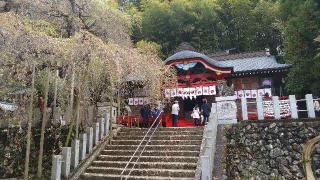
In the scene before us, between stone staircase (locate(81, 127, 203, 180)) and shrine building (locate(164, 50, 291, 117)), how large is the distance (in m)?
5.57

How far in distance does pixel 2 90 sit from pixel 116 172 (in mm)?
4830

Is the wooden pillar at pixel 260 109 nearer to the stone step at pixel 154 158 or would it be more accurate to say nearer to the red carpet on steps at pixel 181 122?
the stone step at pixel 154 158

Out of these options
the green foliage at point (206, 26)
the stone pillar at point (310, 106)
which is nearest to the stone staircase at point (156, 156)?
the stone pillar at point (310, 106)

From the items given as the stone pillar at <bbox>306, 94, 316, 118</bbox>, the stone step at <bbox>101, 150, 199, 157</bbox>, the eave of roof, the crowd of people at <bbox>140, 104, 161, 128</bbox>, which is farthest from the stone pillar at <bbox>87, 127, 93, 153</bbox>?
the eave of roof

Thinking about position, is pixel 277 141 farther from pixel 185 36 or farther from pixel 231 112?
pixel 185 36

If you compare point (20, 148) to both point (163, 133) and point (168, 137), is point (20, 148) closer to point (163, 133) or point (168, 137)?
point (163, 133)

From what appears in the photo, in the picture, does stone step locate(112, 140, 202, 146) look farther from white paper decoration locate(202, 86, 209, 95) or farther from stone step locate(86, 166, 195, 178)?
white paper decoration locate(202, 86, 209, 95)

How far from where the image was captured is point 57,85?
39.7 feet

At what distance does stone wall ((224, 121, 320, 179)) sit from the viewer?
37.7 ft

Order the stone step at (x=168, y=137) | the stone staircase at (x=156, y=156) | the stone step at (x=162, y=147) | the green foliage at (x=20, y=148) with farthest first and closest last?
the stone step at (x=168, y=137) → the green foliage at (x=20, y=148) → the stone step at (x=162, y=147) → the stone staircase at (x=156, y=156)

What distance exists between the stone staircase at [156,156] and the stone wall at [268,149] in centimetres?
134

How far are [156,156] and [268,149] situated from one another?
4.05 m

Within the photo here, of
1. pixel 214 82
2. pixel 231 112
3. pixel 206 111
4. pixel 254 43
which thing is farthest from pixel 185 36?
pixel 231 112

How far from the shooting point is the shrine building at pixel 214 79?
776 inches
